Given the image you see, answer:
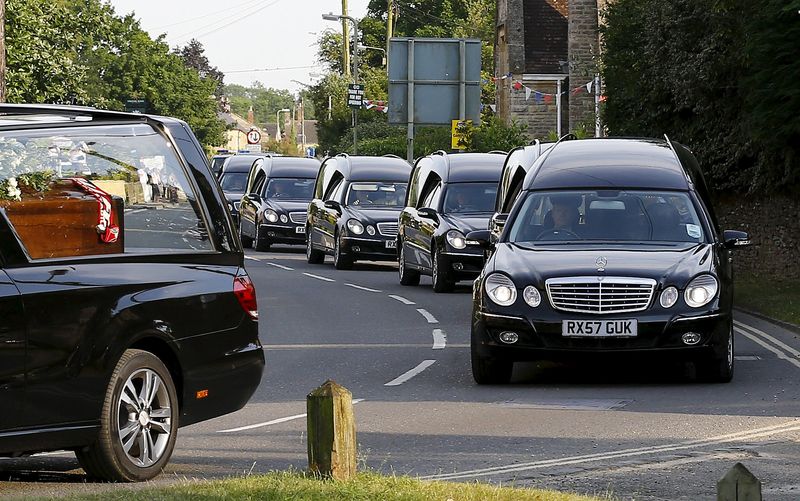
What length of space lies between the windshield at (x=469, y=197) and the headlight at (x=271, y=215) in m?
12.3

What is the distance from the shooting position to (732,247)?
1445 centimetres

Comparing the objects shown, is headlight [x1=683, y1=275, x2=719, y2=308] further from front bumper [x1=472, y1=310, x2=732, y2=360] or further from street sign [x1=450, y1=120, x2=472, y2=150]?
street sign [x1=450, y1=120, x2=472, y2=150]

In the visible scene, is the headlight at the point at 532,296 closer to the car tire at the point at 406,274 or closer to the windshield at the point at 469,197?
the windshield at the point at 469,197

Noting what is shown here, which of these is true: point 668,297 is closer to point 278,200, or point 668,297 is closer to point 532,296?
point 532,296

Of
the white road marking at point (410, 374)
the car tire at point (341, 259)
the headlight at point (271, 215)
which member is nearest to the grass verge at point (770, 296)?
the white road marking at point (410, 374)

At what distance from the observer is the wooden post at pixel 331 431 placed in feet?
25.6

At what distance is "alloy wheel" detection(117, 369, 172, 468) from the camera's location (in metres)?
8.75

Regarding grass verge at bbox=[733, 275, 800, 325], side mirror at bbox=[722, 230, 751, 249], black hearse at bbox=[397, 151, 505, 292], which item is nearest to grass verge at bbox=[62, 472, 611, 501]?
side mirror at bbox=[722, 230, 751, 249]

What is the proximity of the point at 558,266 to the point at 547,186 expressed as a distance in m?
1.94

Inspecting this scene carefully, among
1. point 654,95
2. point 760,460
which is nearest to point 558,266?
point 760,460

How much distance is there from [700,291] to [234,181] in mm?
33276

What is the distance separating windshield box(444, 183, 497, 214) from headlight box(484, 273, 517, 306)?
12.1 metres

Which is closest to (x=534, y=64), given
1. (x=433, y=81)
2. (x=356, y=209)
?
(x=433, y=81)

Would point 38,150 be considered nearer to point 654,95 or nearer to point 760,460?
point 760,460
